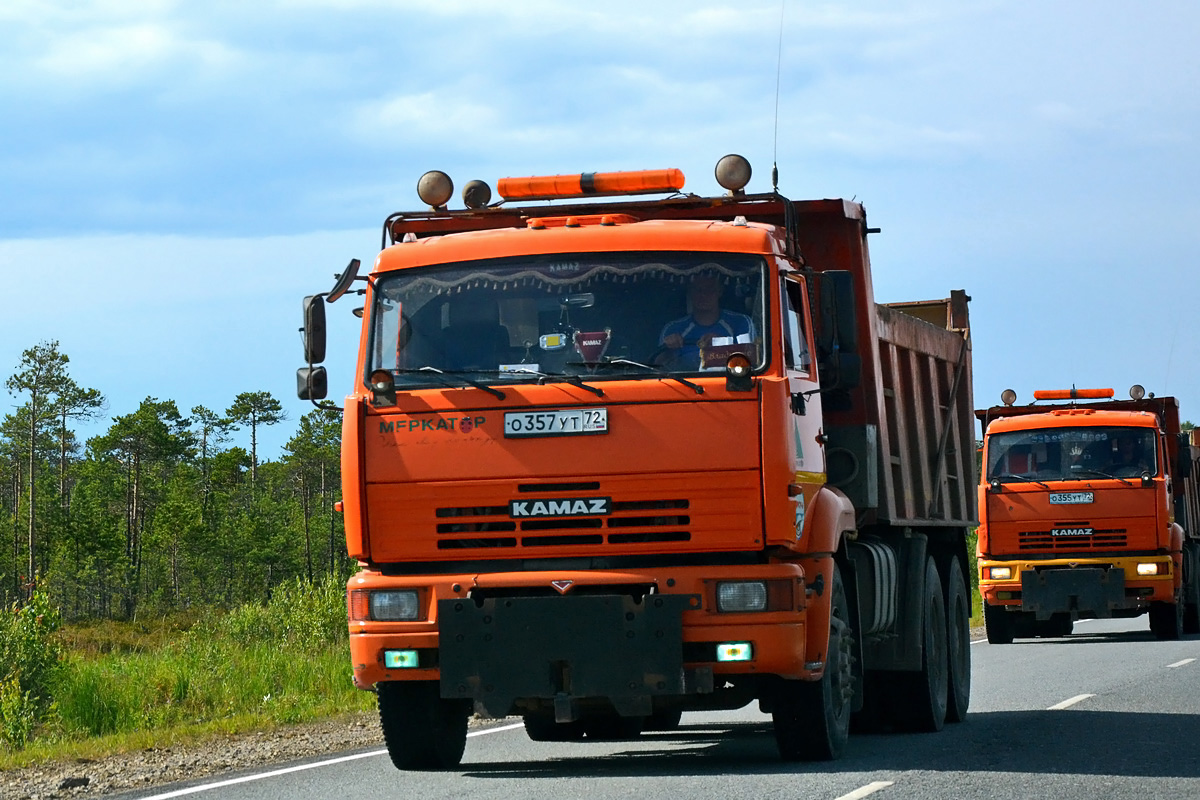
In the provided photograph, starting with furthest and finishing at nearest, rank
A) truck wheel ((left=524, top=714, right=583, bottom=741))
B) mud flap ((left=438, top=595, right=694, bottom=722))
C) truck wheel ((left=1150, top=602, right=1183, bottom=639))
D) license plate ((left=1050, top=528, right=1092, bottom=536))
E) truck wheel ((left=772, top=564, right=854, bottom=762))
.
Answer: truck wheel ((left=1150, top=602, right=1183, bottom=639)) < license plate ((left=1050, top=528, right=1092, bottom=536)) < truck wheel ((left=524, top=714, right=583, bottom=741)) < truck wheel ((left=772, top=564, right=854, bottom=762)) < mud flap ((left=438, top=595, right=694, bottom=722))

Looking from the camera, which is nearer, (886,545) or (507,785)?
(507,785)

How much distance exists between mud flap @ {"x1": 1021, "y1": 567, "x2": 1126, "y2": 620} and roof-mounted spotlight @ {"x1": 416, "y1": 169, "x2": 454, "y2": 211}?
14021 millimetres

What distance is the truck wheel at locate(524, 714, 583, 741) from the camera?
11469mm

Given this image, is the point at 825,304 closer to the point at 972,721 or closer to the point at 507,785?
the point at 507,785

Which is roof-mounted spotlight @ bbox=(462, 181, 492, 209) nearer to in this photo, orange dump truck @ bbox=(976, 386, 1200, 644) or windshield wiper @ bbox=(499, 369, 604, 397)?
windshield wiper @ bbox=(499, 369, 604, 397)

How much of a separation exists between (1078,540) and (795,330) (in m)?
14.2

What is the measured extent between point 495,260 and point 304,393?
1.23 m

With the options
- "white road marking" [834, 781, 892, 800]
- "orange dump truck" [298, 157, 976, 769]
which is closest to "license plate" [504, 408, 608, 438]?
"orange dump truck" [298, 157, 976, 769]

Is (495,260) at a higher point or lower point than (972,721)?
higher

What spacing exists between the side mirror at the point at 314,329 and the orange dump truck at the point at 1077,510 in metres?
14.0

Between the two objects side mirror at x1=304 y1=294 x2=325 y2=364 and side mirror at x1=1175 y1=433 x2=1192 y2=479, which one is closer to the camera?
side mirror at x1=304 y1=294 x2=325 y2=364

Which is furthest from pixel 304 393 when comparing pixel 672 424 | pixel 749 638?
pixel 749 638

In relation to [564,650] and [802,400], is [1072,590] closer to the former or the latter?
[802,400]

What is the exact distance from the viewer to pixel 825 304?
354 inches
